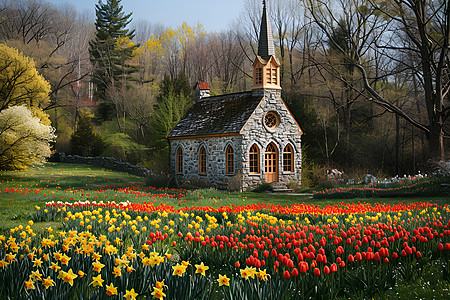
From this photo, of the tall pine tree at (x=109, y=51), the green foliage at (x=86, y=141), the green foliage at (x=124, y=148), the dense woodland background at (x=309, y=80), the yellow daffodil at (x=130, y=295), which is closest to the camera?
the yellow daffodil at (x=130, y=295)

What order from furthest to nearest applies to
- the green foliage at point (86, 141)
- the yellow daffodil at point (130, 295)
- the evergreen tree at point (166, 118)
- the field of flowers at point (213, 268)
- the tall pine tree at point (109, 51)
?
the tall pine tree at point (109, 51) < the green foliage at point (86, 141) < the evergreen tree at point (166, 118) < the field of flowers at point (213, 268) < the yellow daffodil at point (130, 295)

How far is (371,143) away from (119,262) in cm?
2670

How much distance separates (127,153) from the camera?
35250mm

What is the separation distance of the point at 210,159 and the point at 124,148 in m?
14.1

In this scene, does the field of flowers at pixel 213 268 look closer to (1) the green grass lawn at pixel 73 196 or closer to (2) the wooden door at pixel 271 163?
(1) the green grass lawn at pixel 73 196

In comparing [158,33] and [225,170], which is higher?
[158,33]

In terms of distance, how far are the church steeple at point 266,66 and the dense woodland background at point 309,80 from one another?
2.28 metres

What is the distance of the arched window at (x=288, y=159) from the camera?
2341 centimetres

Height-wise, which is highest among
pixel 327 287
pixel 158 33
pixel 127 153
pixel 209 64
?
pixel 158 33

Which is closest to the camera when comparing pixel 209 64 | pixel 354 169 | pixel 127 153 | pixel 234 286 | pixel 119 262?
pixel 234 286

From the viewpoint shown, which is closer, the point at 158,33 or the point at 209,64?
the point at 209,64

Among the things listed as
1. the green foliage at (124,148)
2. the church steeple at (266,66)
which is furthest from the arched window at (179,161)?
the green foliage at (124,148)

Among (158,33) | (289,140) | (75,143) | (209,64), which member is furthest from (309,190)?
(158,33)

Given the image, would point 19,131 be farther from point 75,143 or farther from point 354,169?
point 354,169
